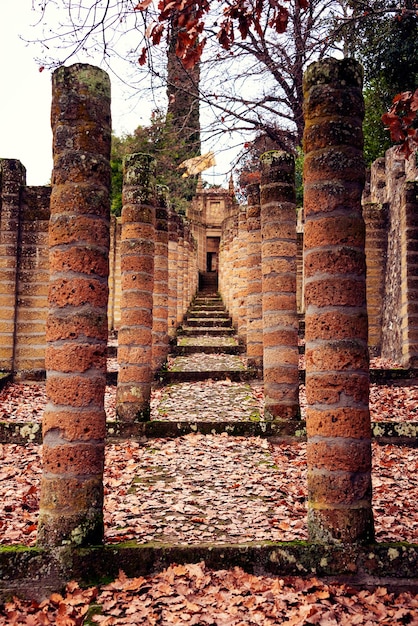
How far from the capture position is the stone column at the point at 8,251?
12.1 metres

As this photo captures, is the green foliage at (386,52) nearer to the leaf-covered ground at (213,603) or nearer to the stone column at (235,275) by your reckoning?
the stone column at (235,275)

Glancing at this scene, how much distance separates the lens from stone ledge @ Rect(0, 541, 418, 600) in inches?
158

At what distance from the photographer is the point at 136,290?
8.55 m

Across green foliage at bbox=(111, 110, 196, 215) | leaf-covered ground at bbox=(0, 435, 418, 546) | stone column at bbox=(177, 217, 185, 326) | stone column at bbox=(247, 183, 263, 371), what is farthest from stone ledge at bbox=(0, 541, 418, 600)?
green foliage at bbox=(111, 110, 196, 215)

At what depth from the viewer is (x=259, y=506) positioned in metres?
5.46

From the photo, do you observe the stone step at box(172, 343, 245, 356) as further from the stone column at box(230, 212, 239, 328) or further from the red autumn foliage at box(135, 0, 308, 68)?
the red autumn foliage at box(135, 0, 308, 68)

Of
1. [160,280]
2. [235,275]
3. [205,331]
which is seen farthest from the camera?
[205,331]

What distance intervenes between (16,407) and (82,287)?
21.0 feet

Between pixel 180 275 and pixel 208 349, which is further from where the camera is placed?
pixel 180 275

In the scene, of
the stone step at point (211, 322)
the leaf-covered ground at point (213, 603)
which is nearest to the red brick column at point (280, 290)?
the leaf-covered ground at point (213, 603)

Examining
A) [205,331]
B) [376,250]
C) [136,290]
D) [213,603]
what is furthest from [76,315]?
[205,331]

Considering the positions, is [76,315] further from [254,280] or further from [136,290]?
[254,280]

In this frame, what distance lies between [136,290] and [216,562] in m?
5.05

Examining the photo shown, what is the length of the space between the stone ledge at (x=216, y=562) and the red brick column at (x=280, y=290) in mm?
4183
